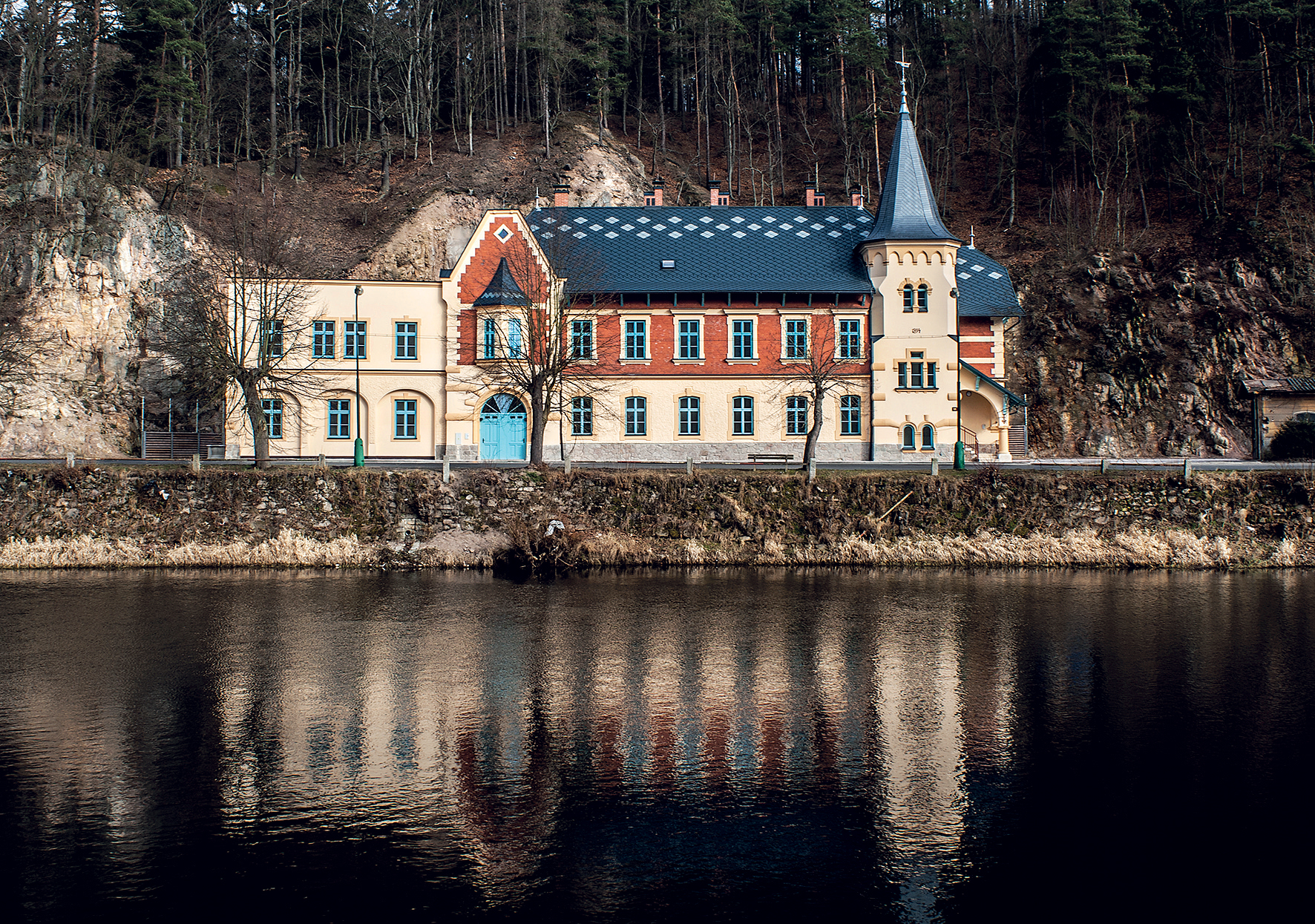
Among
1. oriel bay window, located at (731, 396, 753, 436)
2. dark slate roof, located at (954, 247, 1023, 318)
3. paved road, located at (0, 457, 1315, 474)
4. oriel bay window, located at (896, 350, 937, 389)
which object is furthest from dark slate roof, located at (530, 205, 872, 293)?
paved road, located at (0, 457, 1315, 474)

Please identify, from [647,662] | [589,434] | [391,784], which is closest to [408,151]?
[589,434]

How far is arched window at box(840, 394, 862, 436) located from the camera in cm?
4250

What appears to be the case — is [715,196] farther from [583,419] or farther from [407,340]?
[407,340]

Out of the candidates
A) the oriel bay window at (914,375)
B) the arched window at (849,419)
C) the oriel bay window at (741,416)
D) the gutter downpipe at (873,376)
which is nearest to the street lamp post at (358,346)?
the oriel bay window at (741,416)

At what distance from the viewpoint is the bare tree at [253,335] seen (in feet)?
114

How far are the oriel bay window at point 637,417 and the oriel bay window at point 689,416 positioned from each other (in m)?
1.43

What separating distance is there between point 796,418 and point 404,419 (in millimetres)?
16163

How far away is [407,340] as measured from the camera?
4184 cm

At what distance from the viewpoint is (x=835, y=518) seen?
104 feet

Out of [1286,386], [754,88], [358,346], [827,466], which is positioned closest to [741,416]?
[827,466]

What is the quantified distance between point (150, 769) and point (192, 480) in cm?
2033

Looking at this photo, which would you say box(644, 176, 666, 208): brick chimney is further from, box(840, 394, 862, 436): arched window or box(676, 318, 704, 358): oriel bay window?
box(840, 394, 862, 436): arched window

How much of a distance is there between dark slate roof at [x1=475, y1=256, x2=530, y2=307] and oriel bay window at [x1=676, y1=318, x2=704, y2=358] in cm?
680

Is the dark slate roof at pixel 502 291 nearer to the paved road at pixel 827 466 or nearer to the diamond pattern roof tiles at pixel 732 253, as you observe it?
the diamond pattern roof tiles at pixel 732 253
